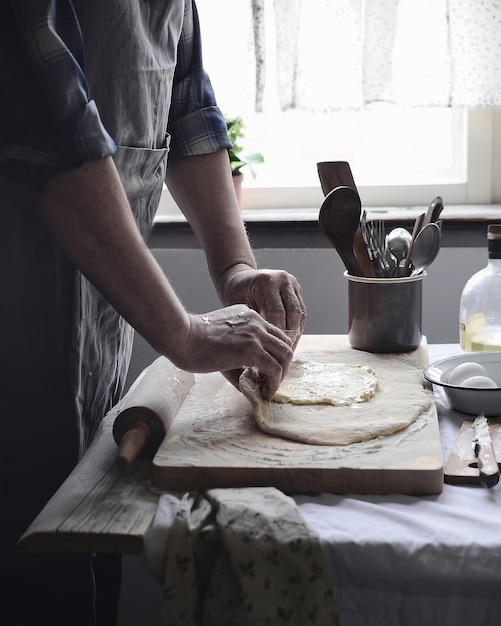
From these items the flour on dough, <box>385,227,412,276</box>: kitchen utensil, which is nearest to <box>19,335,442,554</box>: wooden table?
the flour on dough

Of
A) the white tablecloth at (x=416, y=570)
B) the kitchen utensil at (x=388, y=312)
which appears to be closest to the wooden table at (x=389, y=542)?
the white tablecloth at (x=416, y=570)

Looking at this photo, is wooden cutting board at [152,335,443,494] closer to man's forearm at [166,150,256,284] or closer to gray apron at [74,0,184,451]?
gray apron at [74,0,184,451]

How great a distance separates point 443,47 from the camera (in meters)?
1.83

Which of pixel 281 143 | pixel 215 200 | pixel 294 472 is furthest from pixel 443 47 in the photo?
pixel 294 472

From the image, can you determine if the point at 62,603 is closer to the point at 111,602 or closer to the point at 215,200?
the point at 111,602

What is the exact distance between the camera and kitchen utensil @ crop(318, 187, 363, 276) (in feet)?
4.10

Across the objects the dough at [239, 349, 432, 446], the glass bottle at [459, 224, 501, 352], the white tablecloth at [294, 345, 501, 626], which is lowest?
the white tablecloth at [294, 345, 501, 626]

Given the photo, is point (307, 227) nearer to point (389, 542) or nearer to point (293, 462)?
point (293, 462)

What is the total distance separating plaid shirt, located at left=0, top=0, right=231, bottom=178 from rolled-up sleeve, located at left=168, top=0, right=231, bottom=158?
358 millimetres

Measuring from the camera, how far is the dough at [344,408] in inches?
36.3

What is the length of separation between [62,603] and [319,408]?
0.43 metres

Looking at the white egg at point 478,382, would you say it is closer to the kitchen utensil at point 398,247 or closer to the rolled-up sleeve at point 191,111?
the kitchen utensil at point 398,247

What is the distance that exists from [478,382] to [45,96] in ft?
2.08

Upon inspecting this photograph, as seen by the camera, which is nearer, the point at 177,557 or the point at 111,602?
the point at 177,557
